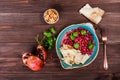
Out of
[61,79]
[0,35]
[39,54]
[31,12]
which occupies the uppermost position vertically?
[31,12]

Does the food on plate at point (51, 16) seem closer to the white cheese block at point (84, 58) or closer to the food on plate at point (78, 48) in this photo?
the food on plate at point (78, 48)

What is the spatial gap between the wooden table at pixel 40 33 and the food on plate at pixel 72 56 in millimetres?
52

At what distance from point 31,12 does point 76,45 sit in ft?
0.93

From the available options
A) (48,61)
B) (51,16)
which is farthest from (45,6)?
(48,61)

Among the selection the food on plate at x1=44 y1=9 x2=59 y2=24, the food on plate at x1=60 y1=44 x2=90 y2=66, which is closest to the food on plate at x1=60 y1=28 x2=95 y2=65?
the food on plate at x1=60 y1=44 x2=90 y2=66

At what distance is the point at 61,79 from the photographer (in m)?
1.49

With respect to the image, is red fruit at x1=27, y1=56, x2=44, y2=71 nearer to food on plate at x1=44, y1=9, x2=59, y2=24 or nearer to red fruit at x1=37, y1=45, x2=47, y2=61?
red fruit at x1=37, y1=45, x2=47, y2=61

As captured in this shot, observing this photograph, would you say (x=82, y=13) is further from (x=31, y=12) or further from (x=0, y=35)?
(x=0, y=35)

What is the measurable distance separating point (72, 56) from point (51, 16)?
220mm

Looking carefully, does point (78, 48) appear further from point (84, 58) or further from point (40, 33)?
point (40, 33)

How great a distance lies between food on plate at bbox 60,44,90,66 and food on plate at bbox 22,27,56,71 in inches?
3.2

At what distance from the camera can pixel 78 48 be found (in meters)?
1.44

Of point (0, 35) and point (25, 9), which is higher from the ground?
point (25, 9)

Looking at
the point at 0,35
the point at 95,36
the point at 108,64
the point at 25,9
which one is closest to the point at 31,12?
the point at 25,9
